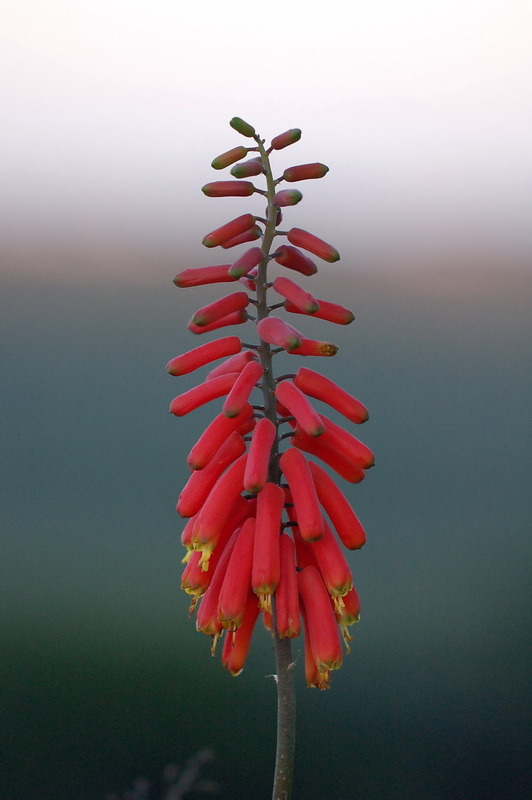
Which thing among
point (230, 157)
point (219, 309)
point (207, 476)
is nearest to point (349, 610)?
point (207, 476)

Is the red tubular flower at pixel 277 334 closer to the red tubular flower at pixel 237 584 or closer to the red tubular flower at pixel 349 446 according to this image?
the red tubular flower at pixel 349 446

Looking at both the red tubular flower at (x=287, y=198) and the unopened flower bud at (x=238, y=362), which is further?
the unopened flower bud at (x=238, y=362)

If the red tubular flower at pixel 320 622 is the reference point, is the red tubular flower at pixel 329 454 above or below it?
above

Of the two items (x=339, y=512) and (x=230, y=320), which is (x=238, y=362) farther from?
(x=339, y=512)

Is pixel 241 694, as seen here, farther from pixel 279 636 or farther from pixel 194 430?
pixel 279 636

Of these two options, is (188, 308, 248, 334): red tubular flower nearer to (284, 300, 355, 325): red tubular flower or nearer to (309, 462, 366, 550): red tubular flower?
(284, 300, 355, 325): red tubular flower

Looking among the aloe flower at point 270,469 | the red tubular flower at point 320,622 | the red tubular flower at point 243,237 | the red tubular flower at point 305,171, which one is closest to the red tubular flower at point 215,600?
the aloe flower at point 270,469
